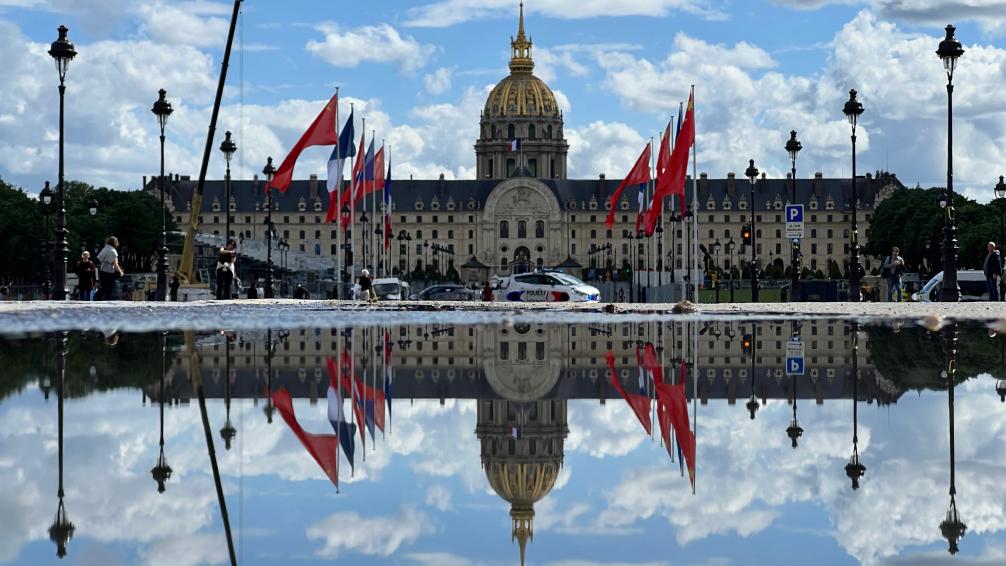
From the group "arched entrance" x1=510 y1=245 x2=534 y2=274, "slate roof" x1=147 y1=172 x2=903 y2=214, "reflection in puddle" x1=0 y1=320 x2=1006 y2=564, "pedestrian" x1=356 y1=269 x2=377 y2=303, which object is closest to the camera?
"reflection in puddle" x1=0 y1=320 x2=1006 y2=564

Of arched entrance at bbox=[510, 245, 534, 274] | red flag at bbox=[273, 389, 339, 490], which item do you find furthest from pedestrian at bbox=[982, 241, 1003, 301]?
arched entrance at bbox=[510, 245, 534, 274]

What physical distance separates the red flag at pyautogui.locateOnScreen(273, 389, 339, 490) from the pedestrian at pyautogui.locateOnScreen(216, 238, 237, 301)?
1079 inches

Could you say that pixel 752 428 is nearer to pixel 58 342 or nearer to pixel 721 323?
pixel 58 342

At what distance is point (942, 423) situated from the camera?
7.32 metres

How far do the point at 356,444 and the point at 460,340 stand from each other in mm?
9209

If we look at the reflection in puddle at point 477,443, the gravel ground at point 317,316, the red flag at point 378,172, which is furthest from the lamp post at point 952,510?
the red flag at point 378,172

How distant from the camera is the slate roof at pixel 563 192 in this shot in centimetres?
18000

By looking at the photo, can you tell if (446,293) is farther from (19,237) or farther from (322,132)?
(322,132)

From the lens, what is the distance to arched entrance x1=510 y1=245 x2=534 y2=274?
176m

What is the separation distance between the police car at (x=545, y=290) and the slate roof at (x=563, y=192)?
132497mm

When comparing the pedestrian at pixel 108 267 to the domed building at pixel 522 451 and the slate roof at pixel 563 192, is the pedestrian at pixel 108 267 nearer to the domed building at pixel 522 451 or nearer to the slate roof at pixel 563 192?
the domed building at pixel 522 451

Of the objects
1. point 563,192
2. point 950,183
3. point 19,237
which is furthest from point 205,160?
point 563,192

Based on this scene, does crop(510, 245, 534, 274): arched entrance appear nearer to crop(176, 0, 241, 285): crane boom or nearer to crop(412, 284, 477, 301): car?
crop(412, 284, 477, 301): car

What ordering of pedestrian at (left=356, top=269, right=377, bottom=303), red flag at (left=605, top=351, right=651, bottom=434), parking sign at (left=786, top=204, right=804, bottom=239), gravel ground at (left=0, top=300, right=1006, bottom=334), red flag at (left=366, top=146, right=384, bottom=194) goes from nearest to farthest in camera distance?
red flag at (left=605, top=351, right=651, bottom=434) < gravel ground at (left=0, top=300, right=1006, bottom=334) < pedestrian at (left=356, top=269, right=377, bottom=303) < parking sign at (left=786, top=204, right=804, bottom=239) < red flag at (left=366, top=146, right=384, bottom=194)
